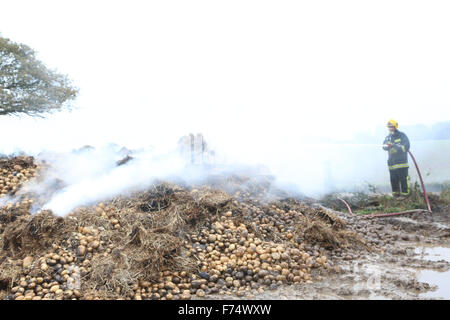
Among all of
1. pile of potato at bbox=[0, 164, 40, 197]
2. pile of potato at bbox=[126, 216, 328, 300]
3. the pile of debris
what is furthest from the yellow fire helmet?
pile of potato at bbox=[0, 164, 40, 197]

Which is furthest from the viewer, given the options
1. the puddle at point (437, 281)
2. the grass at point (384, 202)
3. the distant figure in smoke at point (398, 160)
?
the distant figure in smoke at point (398, 160)

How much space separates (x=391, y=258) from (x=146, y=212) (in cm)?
394

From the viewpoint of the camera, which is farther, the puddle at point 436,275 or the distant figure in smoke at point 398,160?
the distant figure in smoke at point 398,160

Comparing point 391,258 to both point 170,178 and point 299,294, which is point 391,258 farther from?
point 170,178

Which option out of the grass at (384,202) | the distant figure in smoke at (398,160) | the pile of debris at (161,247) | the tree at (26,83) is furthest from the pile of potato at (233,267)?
the tree at (26,83)

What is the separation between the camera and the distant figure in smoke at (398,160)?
34.4 feet

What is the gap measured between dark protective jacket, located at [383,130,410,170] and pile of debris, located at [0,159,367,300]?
523 cm

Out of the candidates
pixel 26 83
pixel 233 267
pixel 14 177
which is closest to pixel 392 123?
pixel 233 267

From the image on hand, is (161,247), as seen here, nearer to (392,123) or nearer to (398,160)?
(398,160)

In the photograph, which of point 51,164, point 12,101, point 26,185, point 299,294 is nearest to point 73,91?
point 12,101

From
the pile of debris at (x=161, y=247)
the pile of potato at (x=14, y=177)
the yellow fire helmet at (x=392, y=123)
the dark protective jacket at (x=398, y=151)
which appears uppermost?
the yellow fire helmet at (x=392, y=123)

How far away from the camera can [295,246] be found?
18.2 feet

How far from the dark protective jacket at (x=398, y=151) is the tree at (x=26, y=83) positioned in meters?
10.5

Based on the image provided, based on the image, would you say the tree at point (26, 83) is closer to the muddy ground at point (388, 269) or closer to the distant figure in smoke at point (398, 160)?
the muddy ground at point (388, 269)
